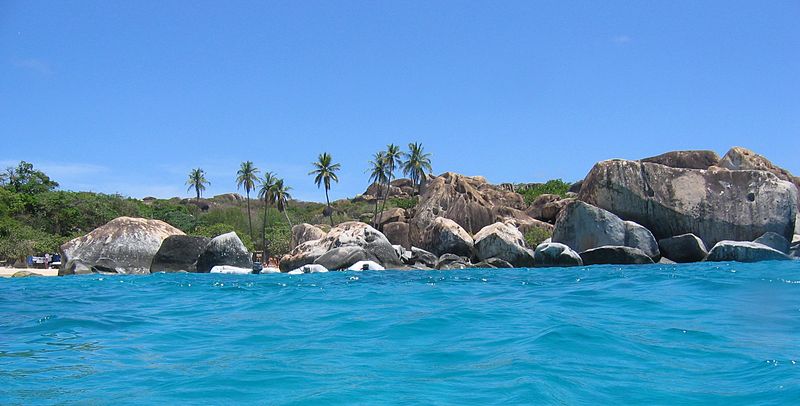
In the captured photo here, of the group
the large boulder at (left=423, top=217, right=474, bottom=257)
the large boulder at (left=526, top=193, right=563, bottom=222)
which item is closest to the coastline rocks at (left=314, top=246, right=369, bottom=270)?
the large boulder at (left=423, top=217, right=474, bottom=257)

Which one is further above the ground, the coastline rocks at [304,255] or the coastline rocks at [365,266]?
the coastline rocks at [304,255]

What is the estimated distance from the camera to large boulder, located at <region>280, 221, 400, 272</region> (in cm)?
2997

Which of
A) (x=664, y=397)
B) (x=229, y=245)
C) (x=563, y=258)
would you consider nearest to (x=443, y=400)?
(x=664, y=397)

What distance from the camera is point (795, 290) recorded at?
10.8 meters

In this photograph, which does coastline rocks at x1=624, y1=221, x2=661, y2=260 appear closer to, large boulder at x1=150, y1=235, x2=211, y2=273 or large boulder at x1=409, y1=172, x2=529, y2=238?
large boulder at x1=409, y1=172, x2=529, y2=238

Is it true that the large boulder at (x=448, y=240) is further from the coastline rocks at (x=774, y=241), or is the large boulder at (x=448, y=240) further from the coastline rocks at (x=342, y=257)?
the coastline rocks at (x=774, y=241)

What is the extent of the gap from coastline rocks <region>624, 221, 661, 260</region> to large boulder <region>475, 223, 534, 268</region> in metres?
4.32

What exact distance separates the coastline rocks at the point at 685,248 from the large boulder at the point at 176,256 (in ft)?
68.1

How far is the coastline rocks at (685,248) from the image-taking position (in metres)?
27.6

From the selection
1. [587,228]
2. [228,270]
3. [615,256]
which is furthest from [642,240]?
[228,270]

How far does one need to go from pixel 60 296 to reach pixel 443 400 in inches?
484

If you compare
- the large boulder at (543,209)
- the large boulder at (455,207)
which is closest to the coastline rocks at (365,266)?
the large boulder at (455,207)

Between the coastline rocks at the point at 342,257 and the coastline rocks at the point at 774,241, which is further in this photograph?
the coastline rocks at the point at 342,257

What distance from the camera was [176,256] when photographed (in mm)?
28875
